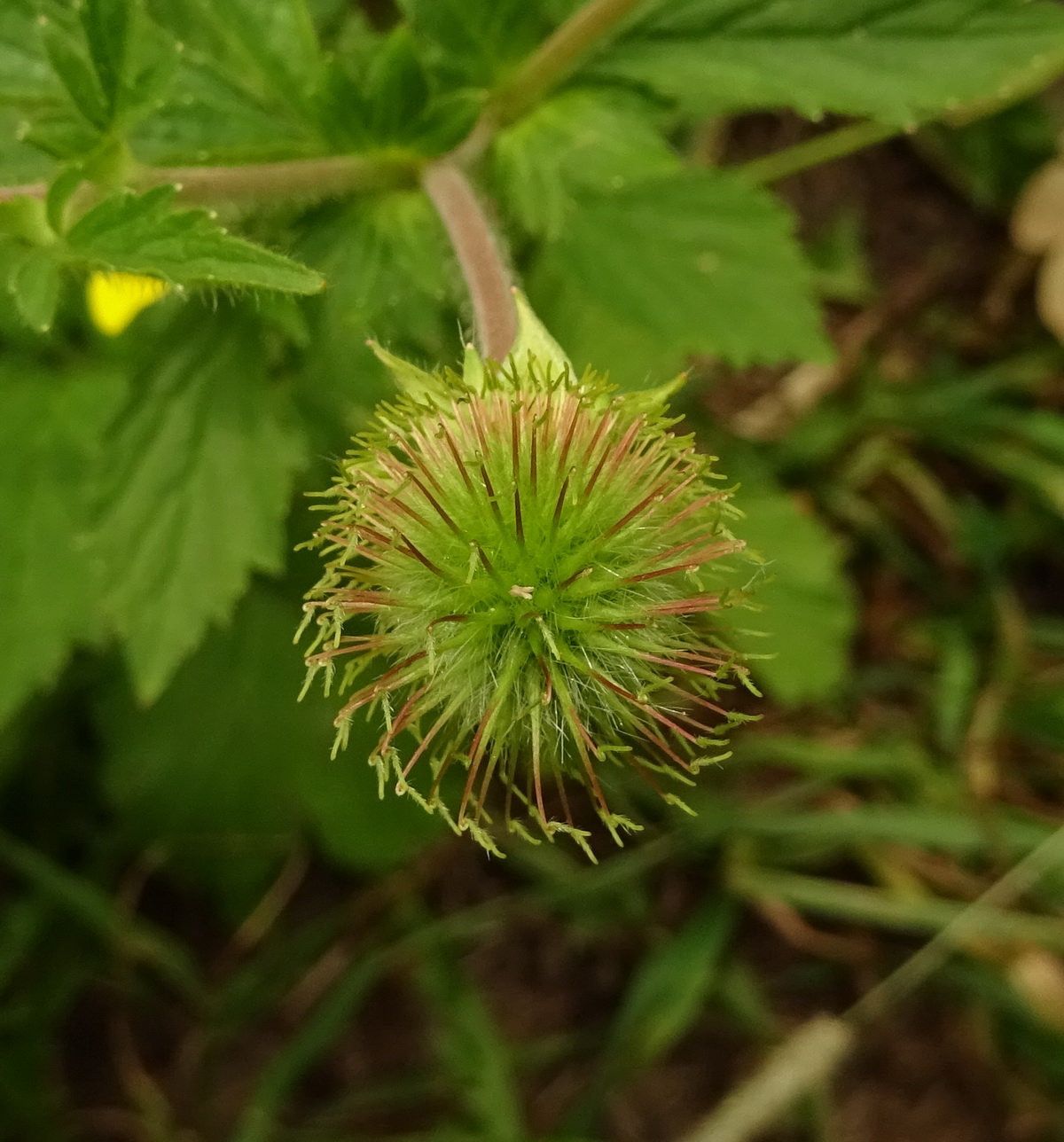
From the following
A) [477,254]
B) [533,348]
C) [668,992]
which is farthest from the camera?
[668,992]

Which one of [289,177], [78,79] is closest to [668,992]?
[289,177]

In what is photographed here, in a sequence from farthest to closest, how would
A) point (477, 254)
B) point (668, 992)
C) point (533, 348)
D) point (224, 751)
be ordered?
point (224, 751)
point (668, 992)
point (477, 254)
point (533, 348)

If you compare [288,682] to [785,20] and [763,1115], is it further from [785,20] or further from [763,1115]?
[785,20]

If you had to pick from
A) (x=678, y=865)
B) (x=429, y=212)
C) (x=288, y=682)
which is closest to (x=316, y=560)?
(x=288, y=682)

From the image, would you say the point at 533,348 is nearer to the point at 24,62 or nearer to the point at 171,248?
the point at 171,248

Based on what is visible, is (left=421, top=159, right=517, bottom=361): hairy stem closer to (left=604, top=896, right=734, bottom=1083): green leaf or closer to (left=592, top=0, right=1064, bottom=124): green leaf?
(left=592, top=0, right=1064, bottom=124): green leaf
